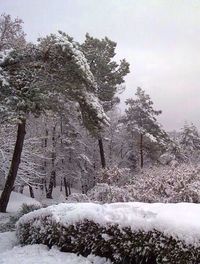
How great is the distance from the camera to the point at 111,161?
152 ft

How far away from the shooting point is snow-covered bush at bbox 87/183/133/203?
15.7m

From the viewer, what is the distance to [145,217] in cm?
723

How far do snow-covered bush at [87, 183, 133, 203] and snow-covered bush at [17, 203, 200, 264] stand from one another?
6.21 metres

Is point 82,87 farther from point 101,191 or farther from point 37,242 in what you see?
point 37,242

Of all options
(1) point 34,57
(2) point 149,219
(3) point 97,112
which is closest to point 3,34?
(1) point 34,57

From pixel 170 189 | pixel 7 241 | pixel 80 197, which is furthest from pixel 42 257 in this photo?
pixel 170 189

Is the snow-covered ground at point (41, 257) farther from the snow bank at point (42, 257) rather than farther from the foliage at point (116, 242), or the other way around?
the foliage at point (116, 242)

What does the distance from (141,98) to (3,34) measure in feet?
76.8

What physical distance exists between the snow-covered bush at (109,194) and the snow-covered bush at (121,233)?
20.4ft

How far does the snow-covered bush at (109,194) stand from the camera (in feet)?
51.5

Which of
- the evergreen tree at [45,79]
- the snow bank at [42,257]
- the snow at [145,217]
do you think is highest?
the evergreen tree at [45,79]

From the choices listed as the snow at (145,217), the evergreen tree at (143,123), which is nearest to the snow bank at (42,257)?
the snow at (145,217)

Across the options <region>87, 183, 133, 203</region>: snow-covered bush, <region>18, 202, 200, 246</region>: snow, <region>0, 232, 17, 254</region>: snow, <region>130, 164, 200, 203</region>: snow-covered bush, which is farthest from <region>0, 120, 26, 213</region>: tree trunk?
<region>18, 202, 200, 246</region>: snow

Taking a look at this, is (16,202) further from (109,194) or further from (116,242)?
(116,242)
